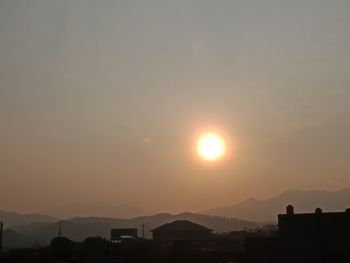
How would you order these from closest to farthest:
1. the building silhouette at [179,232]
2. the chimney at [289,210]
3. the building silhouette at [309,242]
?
the building silhouette at [309,242] < the chimney at [289,210] < the building silhouette at [179,232]

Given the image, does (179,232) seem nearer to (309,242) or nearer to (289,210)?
(289,210)

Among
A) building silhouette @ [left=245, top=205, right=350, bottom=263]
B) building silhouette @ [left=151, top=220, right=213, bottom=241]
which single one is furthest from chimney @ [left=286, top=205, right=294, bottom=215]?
building silhouette @ [left=151, top=220, right=213, bottom=241]

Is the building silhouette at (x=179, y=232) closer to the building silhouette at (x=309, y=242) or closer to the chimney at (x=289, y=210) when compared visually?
the chimney at (x=289, y=210)

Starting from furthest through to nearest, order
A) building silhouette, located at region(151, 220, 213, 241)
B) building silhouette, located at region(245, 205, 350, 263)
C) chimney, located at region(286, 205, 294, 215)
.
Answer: building silhouette, located at region(151, 220, 213, 241) < chimney, located at region(286, 205, 294, 215) < building silhouette, located at region(245, 205, 350, 263)

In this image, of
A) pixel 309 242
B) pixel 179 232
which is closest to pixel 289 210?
pixel 309 242

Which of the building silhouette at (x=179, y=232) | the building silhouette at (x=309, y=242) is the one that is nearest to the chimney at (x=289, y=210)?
the building silhouette at (x=309, y=242)

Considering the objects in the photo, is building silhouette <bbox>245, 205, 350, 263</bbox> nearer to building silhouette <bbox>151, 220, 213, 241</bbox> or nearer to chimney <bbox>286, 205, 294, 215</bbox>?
chimney <bbox>286, 205, 294, 215</bbox>

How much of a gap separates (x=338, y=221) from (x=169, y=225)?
48.5m

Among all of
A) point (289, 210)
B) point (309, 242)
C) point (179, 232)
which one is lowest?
point (309, 242)

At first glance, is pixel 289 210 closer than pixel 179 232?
Yes

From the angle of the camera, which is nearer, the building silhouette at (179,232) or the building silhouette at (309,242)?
the building silhouette at (309,242)

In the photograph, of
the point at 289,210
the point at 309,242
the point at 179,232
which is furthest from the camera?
the point at 179,232

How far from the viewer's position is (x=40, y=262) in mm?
43125

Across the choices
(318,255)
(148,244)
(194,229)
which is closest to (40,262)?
(148,244)
